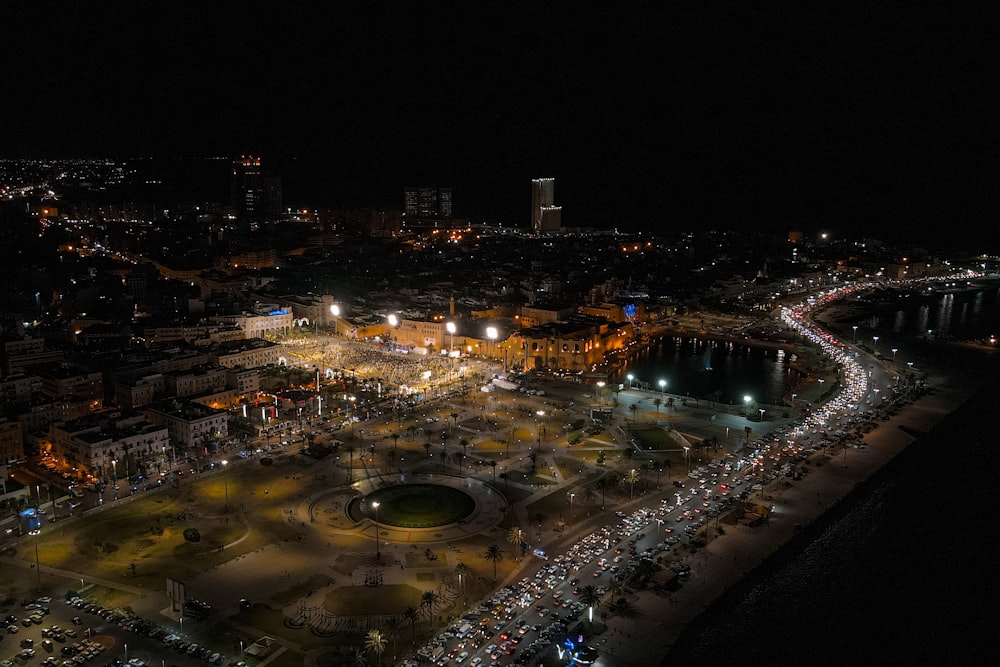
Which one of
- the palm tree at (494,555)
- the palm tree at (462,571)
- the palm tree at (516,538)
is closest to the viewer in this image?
the palm tree at (462,571)

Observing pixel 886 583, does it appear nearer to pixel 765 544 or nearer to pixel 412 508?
pixel 765 544

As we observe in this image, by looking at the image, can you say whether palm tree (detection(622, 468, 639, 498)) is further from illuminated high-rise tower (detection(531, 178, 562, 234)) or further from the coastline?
illuminated high-rise tower (detection(531, 178, 562, 234))

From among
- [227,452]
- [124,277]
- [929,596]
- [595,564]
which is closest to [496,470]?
[595,564]

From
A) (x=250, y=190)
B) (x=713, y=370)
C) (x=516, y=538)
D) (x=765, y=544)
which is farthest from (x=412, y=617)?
(x=250, y=190)

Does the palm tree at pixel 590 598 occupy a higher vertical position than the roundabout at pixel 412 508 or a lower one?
higher

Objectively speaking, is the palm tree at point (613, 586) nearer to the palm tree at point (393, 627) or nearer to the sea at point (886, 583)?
the sea at point (886, 583)

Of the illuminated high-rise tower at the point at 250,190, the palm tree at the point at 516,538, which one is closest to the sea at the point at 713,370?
the palm tree at the point at 516,538
